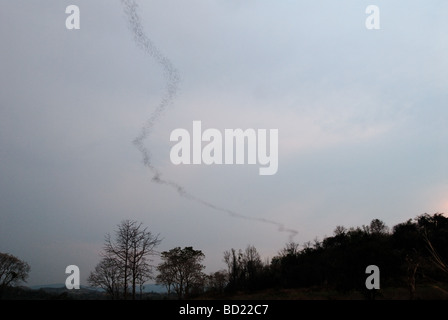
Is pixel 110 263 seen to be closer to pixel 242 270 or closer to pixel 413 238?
Result: pixel 242 270

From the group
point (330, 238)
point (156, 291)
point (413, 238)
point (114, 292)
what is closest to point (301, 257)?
point (330, 238)

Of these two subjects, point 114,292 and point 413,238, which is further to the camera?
point 413,238

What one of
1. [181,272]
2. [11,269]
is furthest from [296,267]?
[11,269]

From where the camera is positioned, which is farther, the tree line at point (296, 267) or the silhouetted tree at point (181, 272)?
the silhouetted tree at point (181, 272)

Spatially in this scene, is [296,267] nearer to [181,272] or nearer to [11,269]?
[181,272]

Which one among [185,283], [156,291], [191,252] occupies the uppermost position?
[191,252]

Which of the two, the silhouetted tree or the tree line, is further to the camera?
the silhouetted tree

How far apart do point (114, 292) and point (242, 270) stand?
19291mm
